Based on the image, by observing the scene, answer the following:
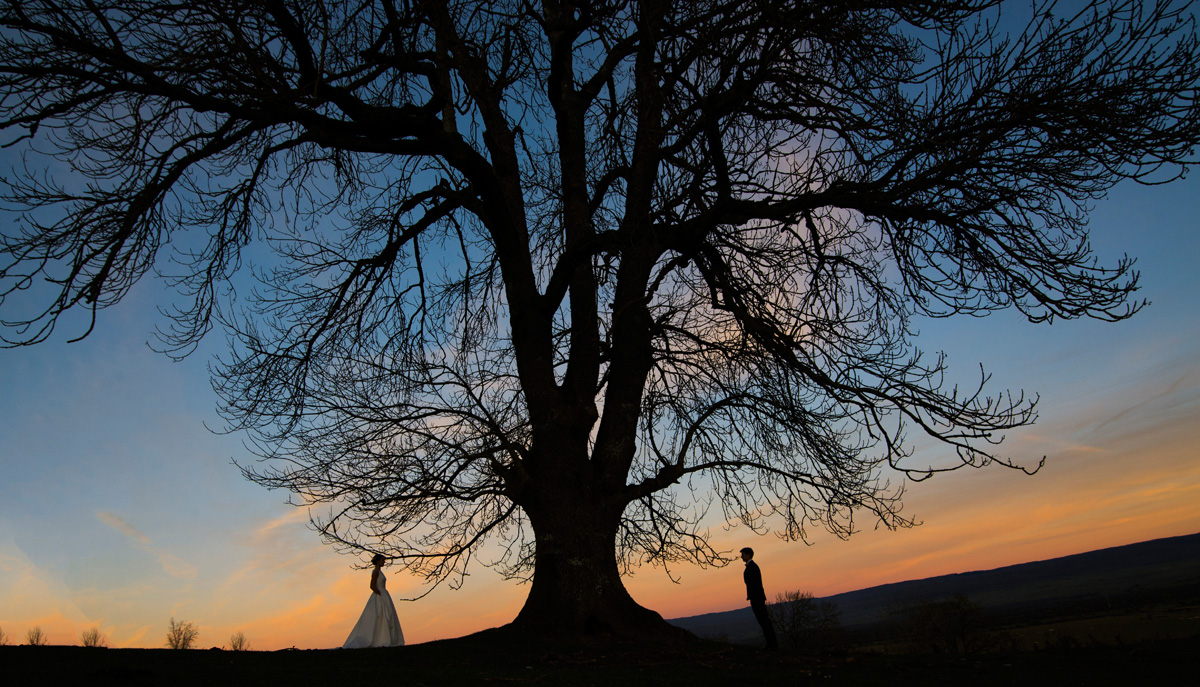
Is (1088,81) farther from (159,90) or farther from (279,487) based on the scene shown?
(279,487)

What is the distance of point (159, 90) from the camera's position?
5719mm

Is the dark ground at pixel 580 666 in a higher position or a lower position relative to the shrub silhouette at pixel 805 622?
higher

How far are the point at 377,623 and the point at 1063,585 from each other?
124063mm

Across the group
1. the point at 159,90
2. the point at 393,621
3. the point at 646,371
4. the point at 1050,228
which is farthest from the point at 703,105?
the point at 393,621

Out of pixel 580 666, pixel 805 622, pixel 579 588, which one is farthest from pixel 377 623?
pixel 805 622

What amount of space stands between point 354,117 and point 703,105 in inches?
143

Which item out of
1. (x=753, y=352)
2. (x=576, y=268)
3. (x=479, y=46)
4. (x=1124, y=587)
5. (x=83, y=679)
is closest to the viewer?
(x=83, y=679)

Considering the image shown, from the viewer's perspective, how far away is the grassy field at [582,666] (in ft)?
17.3

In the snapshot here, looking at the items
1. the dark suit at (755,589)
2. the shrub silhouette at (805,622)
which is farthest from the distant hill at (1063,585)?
the dark suit at (755,589)

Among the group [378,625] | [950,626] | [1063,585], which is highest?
[378,625]

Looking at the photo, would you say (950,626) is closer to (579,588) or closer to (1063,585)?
(579,588)

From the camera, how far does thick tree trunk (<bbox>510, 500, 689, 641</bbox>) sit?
732 cm

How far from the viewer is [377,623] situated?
32.8ft

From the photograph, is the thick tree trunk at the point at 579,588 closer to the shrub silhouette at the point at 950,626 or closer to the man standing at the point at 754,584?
the man standing at the point at 754,584
